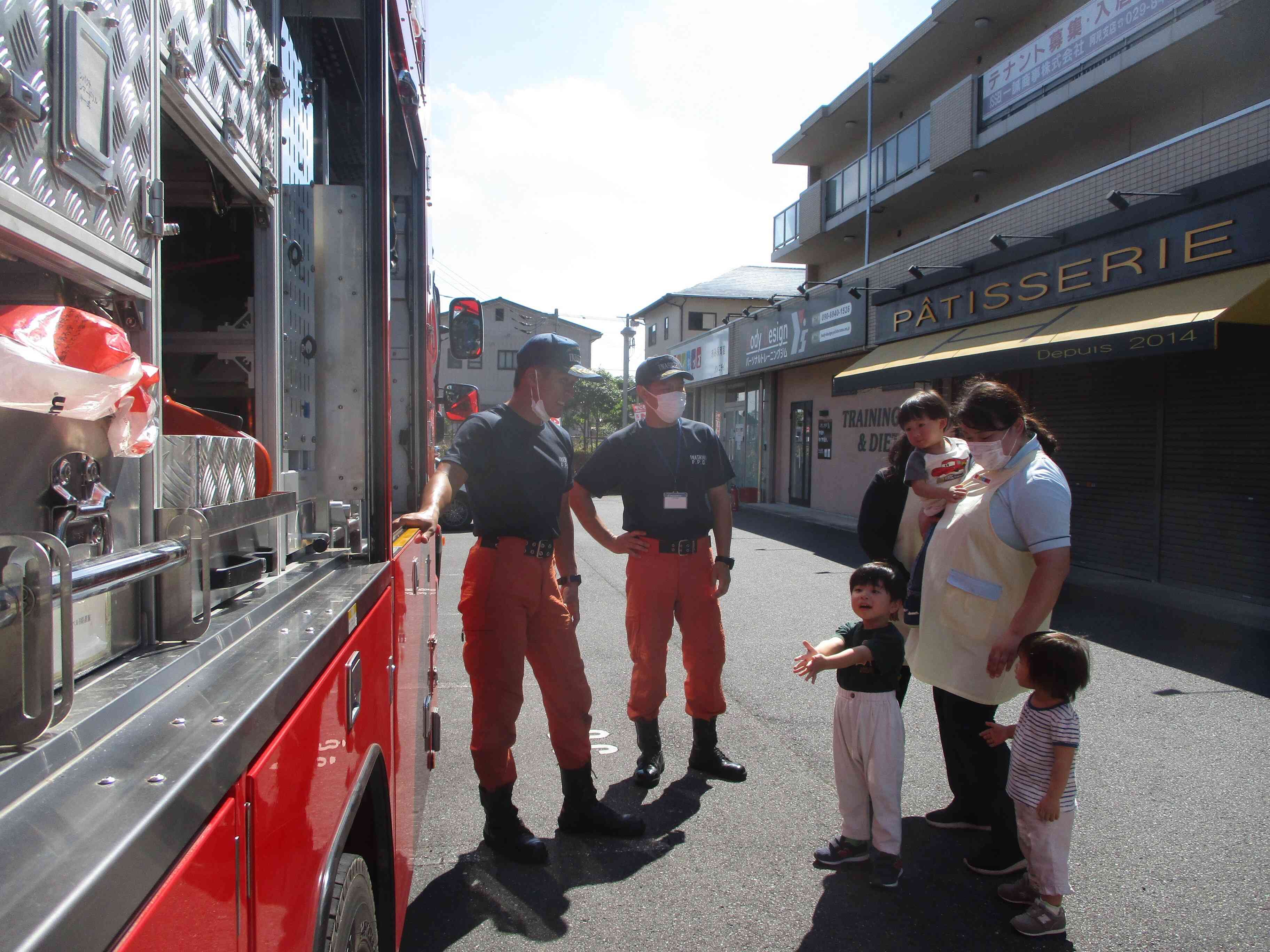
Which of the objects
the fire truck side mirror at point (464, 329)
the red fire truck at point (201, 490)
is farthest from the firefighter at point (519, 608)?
the fire truck side mirror at point (464, 329)

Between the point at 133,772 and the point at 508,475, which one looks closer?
the point at 133,772

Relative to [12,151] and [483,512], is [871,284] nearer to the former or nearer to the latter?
[483,512]

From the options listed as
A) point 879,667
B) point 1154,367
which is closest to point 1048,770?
point 879,667

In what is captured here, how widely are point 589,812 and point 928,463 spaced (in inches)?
74.7

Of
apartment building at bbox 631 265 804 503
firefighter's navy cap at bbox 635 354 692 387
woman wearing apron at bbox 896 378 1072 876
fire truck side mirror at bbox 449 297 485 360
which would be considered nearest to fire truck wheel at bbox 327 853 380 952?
woman wearing apron at bbox 896 378 1072 876

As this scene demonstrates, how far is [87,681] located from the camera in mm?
1084

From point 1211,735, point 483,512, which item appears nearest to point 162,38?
point 483,512

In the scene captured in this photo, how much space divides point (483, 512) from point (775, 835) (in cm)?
169

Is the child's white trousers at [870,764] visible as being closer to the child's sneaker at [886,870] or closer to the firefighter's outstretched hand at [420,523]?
the child's sneaker at [886,870]

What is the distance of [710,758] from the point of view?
3.96 m

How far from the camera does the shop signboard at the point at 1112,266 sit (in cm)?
791

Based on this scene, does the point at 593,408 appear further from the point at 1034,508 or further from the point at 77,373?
the point at 77,373

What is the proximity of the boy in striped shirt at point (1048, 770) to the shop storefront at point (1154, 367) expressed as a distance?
6066 mm

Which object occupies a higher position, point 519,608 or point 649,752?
point 519,608
